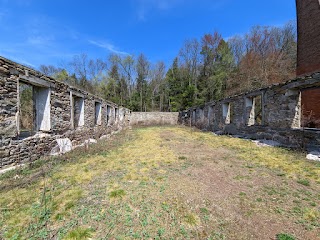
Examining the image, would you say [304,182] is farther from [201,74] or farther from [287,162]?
[201,74]

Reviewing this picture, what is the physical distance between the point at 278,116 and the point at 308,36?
687cm

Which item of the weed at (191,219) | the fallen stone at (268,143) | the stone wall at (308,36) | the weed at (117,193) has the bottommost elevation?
the weed at (117,193)

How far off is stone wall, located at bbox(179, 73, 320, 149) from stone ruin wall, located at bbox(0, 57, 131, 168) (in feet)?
28.7

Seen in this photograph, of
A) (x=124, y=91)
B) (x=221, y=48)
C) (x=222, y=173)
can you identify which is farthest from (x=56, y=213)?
(x=124, y=91)

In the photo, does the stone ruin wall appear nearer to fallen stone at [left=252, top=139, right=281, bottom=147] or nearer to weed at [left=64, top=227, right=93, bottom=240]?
weed at [left=64, top=227, right=93, bottom=240]

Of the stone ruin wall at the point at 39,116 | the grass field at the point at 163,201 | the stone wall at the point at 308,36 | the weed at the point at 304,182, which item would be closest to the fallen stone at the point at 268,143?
the grass field at the point at 163,201

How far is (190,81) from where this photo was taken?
28.3 metres

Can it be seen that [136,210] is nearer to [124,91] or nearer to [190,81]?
[190,81]

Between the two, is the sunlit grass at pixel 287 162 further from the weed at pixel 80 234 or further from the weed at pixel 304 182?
the weed at pixel 80 234

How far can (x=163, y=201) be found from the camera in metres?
2.74

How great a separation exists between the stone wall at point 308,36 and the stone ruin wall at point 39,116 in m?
12.9

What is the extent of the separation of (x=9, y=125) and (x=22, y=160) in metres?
1.03

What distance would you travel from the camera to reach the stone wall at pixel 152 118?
23.6 meters

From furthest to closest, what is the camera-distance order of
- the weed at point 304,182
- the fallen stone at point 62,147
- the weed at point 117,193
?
the fallen stone at point 62,147, the weed at point 304,182, the weed at point 117,193
